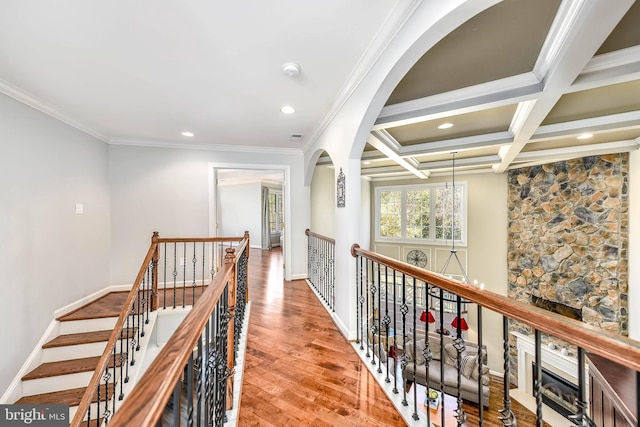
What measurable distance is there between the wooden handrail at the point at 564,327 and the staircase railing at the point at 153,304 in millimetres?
1073

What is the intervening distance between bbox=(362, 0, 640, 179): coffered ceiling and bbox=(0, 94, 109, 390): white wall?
368 centimetres

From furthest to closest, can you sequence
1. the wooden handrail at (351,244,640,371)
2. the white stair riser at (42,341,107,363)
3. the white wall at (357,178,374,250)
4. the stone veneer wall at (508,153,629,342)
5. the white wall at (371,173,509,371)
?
1. the white wall at (357,178,374,250)
2. the white wall at (371,173,509,371)
3. the stone veneer wall at (508,153,629,342)
4. the white stair riser at (42,341,107,363)
5. the wooden handrail at (351,244,640,371)

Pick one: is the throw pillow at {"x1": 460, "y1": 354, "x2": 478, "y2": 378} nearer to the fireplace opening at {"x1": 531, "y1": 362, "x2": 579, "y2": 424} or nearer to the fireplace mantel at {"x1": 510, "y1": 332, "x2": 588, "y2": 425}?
the fireplace mantel at {"x1": 510, "y1": 332, "x2": 588, "y2": 425}

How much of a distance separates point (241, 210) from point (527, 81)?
8.53 meters

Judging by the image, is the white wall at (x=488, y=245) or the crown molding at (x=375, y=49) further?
the white wall at (x=488, y=245)

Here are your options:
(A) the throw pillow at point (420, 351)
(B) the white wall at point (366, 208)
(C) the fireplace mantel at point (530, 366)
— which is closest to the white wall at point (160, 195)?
(A) the throw pillow at point (420, 351)

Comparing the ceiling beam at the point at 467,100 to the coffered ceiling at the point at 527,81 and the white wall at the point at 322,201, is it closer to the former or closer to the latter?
the coffered ceiling at the point at 527,81

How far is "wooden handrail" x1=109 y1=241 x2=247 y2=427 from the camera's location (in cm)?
49

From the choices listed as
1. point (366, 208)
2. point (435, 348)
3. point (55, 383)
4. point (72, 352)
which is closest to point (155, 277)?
point (72, 352)

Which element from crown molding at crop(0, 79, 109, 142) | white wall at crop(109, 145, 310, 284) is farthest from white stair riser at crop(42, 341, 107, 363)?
crown molding at crop(0, 79, 109, 142)

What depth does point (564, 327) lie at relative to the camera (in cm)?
76

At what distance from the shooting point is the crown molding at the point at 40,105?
2410mm

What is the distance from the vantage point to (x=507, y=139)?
10.6ft

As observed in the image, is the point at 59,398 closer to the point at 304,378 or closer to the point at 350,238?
the point at 304,378
